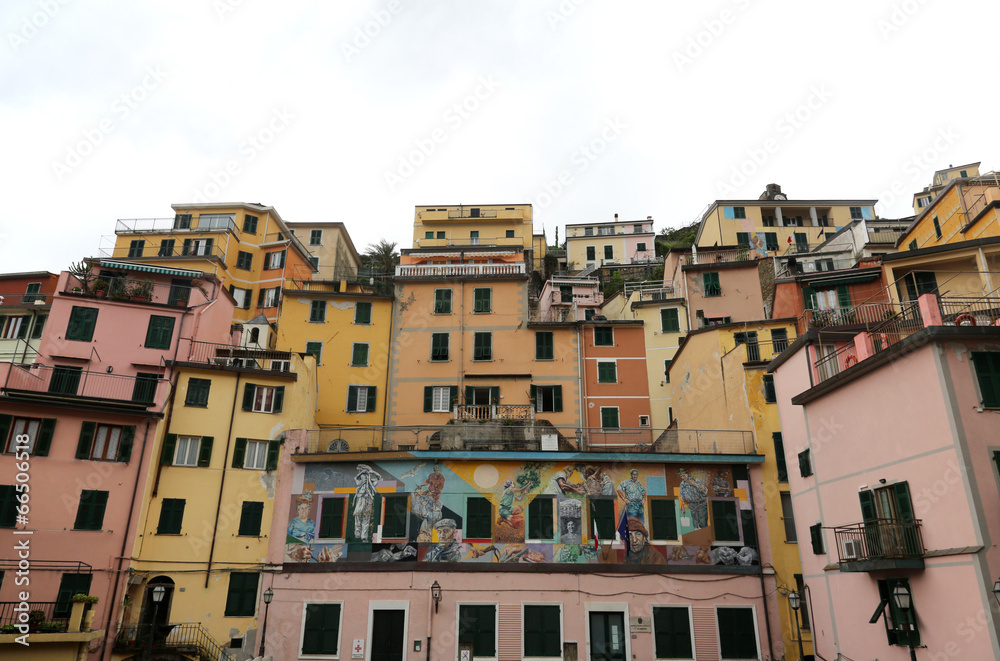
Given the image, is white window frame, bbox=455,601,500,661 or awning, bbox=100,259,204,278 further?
awning, bbox=100,259,204,278

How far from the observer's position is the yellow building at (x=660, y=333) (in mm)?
39938

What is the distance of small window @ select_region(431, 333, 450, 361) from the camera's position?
1575 inches

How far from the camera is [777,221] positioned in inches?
2448

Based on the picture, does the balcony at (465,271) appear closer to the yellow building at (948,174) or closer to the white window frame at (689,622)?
the white window frame at (689,622)

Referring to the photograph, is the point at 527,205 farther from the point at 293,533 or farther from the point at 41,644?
the point at 41,644

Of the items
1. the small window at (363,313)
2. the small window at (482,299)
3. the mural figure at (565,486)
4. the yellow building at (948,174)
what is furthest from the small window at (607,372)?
the yellow building at (948,174)

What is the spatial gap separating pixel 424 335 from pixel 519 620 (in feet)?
62.6

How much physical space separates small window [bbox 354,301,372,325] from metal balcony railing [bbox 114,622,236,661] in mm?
19085

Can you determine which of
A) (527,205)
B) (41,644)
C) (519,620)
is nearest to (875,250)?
(527,205)

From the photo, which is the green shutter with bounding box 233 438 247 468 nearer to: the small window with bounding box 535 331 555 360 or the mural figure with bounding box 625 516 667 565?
the mural figure with bounding box 625 516 667 565

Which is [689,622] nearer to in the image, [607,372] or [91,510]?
[607,372]

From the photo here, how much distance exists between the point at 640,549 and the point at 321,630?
41.6ft

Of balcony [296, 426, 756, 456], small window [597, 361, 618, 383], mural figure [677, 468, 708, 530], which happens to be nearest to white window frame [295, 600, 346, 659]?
balcony [296, 426, 756, 456]

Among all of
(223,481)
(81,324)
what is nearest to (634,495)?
(223,481)
